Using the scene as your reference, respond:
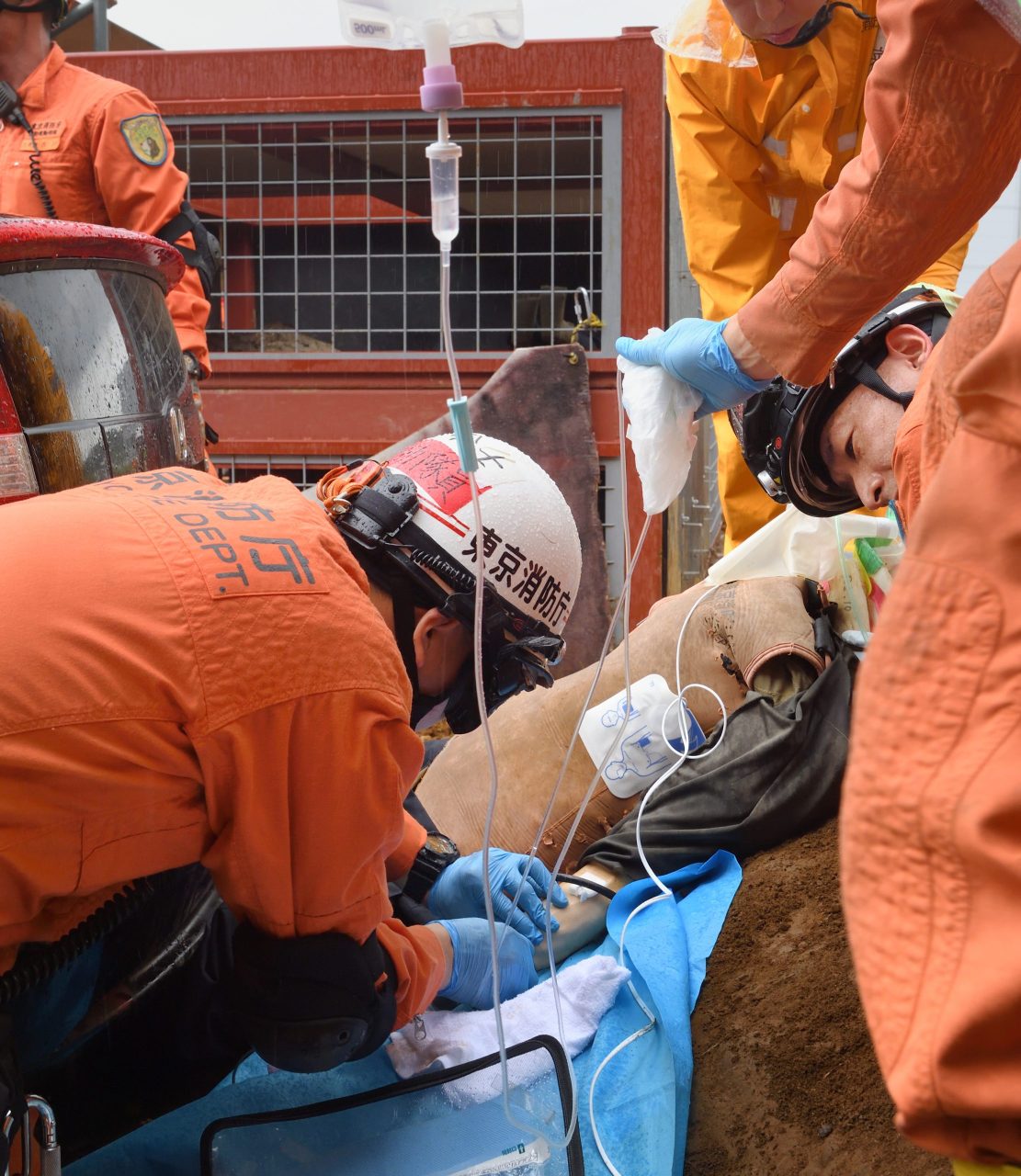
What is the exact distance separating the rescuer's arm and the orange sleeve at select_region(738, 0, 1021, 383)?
1604mm

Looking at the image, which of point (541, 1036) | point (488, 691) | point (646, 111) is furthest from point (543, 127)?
point (541, 1036)

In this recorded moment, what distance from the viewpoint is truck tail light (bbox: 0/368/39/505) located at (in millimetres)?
2494

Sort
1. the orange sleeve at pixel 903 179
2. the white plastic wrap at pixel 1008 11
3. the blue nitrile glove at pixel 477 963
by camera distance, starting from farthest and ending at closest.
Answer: the blue nitrile glove at pixel 477 963 → the orange sleeve at pixel 903 179 → the white plastic wrap at pixel 1008 11

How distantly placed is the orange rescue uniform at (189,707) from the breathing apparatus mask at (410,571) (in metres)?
0.24

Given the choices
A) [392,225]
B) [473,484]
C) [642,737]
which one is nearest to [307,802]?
[473,484]

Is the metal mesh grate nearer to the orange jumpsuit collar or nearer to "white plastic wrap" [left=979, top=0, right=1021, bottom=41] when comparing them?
the orange jumpsuit collar

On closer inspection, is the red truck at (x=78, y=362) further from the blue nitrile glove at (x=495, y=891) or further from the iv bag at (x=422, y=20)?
the iv bag at (x=422, y=20)

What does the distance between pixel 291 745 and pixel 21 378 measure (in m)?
1.42

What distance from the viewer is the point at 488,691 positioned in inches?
79.1

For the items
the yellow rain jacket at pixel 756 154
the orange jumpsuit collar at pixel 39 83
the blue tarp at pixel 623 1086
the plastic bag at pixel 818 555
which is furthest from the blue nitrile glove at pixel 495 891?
the orange jumpsuit collar at pixel 39 83

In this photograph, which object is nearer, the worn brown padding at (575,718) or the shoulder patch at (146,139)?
the worn brown padding at (575,718)

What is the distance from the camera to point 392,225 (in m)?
5.66

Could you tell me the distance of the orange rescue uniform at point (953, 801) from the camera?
72cm

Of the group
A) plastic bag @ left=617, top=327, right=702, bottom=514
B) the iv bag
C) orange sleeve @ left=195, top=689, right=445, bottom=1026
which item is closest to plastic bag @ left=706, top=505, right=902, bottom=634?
plastic bag @ left=617, top=327, right=702, bottom=514
